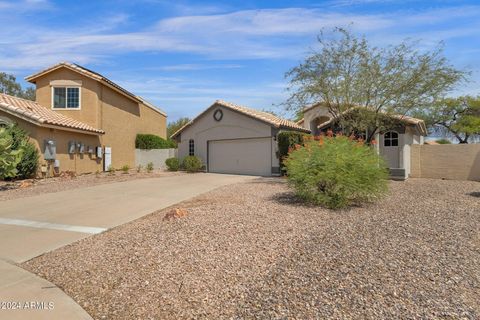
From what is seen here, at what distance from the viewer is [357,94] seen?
647 inches

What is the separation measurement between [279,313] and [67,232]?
5.35 m

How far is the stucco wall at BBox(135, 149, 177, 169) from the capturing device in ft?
85.9

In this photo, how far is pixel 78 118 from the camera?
73.4 feet

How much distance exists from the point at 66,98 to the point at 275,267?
21678 mm

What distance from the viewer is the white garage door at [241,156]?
20.5 meters

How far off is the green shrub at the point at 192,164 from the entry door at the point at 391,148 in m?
10.8

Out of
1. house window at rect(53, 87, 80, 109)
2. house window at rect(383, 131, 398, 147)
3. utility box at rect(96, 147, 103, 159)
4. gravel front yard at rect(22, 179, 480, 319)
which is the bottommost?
gravel front yard at rect(22, 179, 480, 319)

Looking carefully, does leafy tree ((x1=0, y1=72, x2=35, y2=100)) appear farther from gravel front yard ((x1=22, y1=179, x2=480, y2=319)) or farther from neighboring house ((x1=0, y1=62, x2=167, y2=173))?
gravel front yard ((x1=22, y1=179, x2=480, y2=319))

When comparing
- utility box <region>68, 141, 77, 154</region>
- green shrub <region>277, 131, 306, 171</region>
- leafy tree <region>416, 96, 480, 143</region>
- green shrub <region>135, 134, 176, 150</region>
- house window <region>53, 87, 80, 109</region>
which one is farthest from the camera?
leafy tree <region>416, 96, 480, 143</region>

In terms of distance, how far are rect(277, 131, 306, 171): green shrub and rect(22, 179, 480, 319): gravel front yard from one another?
10505mm

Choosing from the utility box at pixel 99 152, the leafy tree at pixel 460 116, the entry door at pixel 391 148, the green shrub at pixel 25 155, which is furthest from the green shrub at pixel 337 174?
the leafy tree at pixel 460 116

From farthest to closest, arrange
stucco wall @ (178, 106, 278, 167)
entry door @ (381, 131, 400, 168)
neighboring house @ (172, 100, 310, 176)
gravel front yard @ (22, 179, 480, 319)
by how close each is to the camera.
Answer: stucco wall @ (178, 106, 278, 167) → neighboring house @ (172, 100, 310, 176) → entry door @ (381, 131, 400, 168) → gravel front yard @ (22, 179, 480, 319)

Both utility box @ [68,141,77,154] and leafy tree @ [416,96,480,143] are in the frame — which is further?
leafy tree @ [416,96,480,143]

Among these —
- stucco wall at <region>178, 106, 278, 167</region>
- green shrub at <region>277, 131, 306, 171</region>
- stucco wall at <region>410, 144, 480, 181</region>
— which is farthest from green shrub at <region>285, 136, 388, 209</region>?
stucco wall at <region>410, 144, 480, 181</region>
